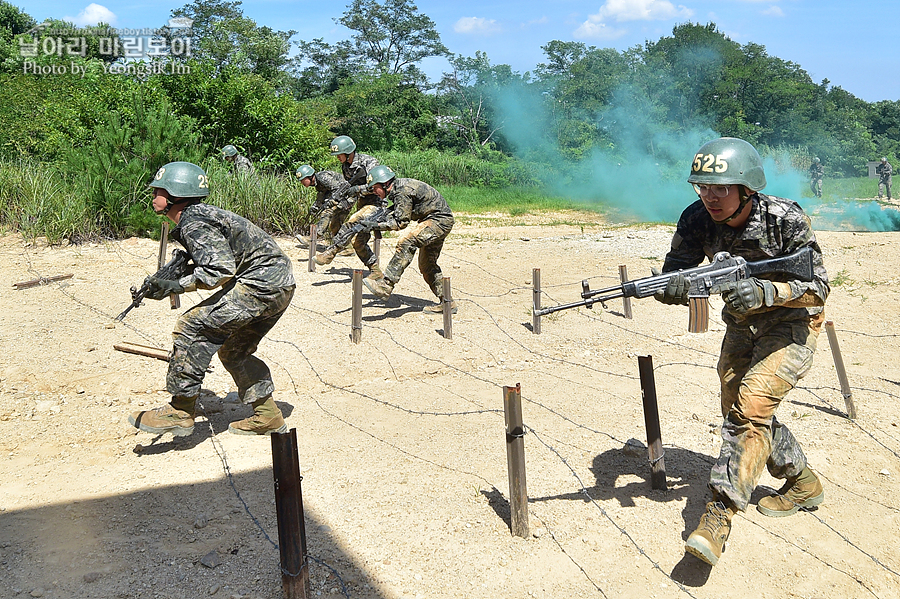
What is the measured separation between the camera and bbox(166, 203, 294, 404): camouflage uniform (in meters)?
4.45

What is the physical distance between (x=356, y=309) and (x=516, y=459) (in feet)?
13.2

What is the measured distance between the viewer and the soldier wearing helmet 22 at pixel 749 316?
3.24 metres

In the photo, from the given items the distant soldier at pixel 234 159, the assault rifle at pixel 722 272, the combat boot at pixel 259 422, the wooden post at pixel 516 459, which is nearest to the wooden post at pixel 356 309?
the combat boot at pixel 259 422

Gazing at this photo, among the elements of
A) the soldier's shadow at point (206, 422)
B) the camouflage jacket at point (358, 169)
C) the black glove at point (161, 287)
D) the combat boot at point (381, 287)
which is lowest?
the soldier's shadow at point (206, 422)

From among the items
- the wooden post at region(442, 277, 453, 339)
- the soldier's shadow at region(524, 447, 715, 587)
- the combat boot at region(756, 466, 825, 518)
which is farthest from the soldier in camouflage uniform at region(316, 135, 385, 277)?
the combat boot at region(756, 466, 825, 518)

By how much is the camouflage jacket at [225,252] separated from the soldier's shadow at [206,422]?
1107 millimetres

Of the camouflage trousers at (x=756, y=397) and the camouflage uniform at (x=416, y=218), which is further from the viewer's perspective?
the camouflage uniform at (x=416, y=218)

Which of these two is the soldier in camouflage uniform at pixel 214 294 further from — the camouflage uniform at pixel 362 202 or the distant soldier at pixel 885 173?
the distant soldier at pixel 885 173

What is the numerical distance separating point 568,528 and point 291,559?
4.87ft

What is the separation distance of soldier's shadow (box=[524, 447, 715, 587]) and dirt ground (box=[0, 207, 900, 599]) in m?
0.02

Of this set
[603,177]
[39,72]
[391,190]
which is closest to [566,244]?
[391,190]

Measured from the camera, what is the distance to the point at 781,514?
12.6 ft

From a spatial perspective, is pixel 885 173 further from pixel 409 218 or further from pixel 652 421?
pixel 652 421

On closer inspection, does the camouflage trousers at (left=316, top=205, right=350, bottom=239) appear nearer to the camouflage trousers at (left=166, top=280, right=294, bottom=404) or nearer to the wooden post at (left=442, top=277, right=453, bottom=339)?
the wooden post at (left=442, top=277, right=453, bottom=339)
